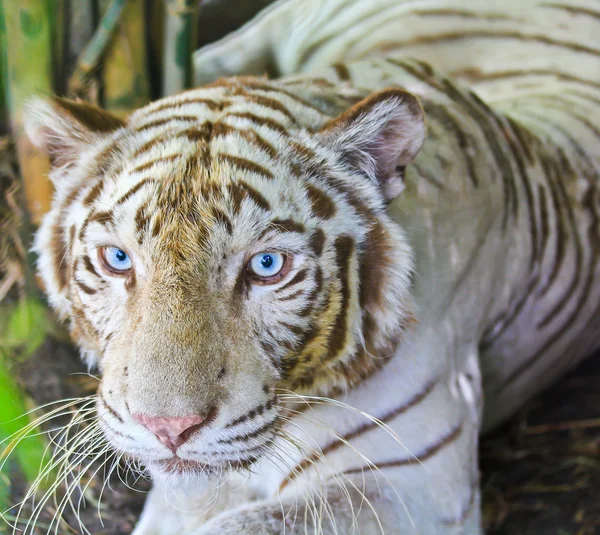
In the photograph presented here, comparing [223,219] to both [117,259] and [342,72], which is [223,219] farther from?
[342,72]

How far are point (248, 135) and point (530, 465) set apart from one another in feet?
3.75

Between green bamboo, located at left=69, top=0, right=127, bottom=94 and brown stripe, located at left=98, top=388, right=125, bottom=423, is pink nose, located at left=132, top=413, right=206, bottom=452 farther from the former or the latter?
green bamboo, located at left=69, top=0, right=127, bottom=94

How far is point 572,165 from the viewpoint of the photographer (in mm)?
1762

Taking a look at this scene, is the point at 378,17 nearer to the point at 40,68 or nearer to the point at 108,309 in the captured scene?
the point at 40,68

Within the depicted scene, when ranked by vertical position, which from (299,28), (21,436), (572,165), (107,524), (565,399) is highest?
(299,28)

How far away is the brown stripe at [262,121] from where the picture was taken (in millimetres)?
1141

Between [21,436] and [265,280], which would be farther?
[21,436]

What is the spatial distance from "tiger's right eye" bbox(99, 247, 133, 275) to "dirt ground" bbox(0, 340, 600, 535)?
419 millimetres

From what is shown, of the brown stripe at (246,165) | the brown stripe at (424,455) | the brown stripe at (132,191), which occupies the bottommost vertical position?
the brown stripe at (424,455)

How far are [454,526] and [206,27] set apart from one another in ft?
3.99

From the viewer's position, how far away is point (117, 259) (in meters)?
1.04

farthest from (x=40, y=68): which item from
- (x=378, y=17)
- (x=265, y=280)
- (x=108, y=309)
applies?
(x=378, y=17)

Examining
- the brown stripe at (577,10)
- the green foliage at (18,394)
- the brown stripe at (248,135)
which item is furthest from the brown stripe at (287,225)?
the brown stripe at (577,10)

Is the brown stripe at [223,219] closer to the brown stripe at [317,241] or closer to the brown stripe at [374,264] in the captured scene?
the brown stripe at [317,241]
